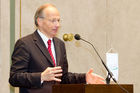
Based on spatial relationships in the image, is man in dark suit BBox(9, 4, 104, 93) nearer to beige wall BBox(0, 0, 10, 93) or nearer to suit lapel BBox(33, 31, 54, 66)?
suit lapel BBox(33, 31, 54, 66)

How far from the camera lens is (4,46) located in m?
4.55

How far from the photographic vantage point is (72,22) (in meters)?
5.29

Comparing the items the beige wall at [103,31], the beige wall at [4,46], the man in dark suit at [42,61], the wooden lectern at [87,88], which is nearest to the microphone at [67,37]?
the beige wall at [103,31]

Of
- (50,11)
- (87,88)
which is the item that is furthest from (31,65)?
(87,88)

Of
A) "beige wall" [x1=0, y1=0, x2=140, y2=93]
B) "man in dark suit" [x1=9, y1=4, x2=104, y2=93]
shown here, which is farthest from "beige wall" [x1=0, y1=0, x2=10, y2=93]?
"man in dark suit" [x1=9, y1=4, x2=104, y2=93]

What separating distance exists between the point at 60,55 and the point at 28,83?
0.62 metres

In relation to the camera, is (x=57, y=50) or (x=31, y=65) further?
(x=57, y=50)

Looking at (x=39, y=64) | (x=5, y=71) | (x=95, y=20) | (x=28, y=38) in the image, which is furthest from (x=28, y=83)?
(x=95, y=20)

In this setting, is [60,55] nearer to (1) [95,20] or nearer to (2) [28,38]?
(2) [28,38]

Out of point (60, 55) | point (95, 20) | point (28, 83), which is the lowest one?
point (28, 83)

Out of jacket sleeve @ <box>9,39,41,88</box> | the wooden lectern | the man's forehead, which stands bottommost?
the wooden lectern

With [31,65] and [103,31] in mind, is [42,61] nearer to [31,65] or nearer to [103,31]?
[31,65]

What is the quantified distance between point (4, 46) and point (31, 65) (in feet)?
4.94

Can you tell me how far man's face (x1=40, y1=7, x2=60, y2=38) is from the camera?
337cm
